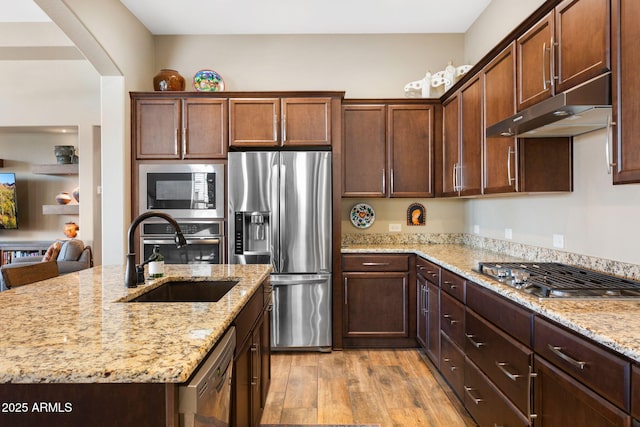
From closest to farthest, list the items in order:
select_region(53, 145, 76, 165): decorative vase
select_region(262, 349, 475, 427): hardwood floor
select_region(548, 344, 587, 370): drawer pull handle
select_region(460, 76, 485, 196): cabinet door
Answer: select_region(548, 344, 587, 370): drawer pull handle → select_region(262, 349, 475, 427): hardwood floor → select_region(460, 76, 485, 196): cabinet door → select_region(53, 145, 76, 165): decorative vase

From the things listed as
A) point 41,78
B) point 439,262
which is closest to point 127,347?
point 439,262

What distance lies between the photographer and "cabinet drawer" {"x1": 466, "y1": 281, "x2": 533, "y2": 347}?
1.67 meters

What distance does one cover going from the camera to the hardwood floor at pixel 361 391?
8.03 feet

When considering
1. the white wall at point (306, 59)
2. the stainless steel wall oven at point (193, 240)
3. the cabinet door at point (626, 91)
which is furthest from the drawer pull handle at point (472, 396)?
the white wall at point (306, 59)

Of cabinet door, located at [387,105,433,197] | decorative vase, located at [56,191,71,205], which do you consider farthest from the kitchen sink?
decorative vase, located at [56,191,71,205]

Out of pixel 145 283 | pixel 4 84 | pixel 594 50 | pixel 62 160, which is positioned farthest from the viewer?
pixel 62 160

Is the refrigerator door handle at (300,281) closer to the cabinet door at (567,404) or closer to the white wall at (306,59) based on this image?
the white wall at (306,59)

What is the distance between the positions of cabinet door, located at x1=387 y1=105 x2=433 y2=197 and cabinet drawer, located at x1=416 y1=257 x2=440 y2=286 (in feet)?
2.39

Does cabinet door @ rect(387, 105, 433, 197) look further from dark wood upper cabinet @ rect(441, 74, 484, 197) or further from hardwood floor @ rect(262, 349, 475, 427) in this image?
hardwood floor @ rect(262, 349, 475, 427)

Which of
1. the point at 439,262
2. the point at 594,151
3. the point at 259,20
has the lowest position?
the point at 439,262

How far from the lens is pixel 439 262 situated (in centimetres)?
288

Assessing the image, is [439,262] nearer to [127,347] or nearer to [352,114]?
[352,114]

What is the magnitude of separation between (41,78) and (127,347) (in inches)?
257

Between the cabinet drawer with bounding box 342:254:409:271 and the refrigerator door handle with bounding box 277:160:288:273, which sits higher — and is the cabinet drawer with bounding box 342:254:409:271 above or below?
below
